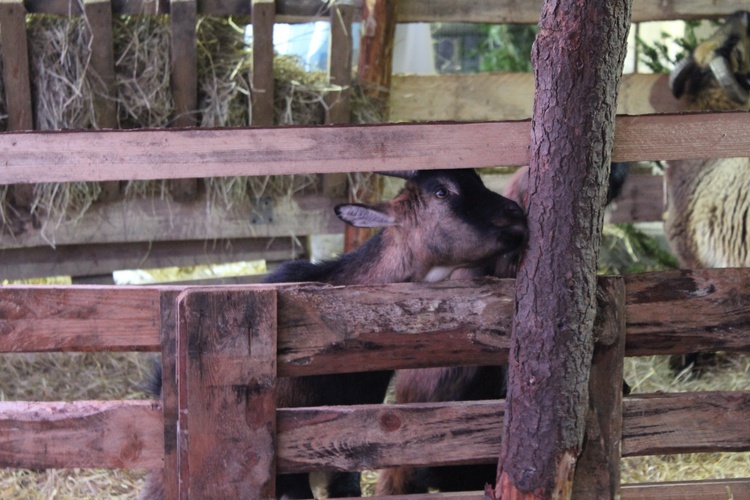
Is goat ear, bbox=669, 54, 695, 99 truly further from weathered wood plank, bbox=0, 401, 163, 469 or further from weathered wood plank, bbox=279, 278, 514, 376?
weathered wood plank, bbox=0, 401, 163, 469

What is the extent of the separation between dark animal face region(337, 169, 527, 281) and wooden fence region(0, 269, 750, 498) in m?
0.35

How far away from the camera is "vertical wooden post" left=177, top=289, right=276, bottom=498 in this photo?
308 cm

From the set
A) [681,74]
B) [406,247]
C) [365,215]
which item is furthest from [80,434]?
[681,74]

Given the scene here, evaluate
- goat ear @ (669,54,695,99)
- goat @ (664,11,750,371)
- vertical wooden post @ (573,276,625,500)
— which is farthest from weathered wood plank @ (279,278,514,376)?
goat ear @ (669,54,695,99)

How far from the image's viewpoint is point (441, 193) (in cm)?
391

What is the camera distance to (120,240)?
6.33 metres

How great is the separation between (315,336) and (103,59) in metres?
3.29

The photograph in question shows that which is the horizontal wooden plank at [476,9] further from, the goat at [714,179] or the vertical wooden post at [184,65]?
the goat at [714,179]

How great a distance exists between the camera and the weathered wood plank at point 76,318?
3062mm

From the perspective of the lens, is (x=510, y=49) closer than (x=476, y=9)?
No

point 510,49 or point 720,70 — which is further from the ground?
point 510,49

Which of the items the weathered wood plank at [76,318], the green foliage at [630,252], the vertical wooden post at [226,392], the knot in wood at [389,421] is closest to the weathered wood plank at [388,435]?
the knot in wood at [389,421]

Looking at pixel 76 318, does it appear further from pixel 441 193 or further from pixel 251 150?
pixel 441 193

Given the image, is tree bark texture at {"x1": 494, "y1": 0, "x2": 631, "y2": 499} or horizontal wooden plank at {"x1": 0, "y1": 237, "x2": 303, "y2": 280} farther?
horizontal wooden plank at {"x1": 0, "y1": 237, "x2": 303, "y2": 280}
